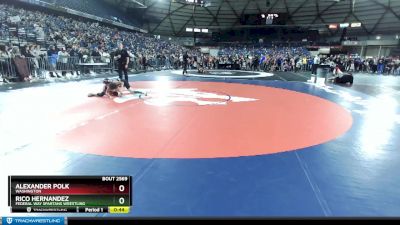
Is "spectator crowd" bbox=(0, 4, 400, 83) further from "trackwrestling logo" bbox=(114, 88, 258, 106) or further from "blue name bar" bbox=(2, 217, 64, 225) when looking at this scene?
"blue name bar" bbox=(2, 217, 64, 225)

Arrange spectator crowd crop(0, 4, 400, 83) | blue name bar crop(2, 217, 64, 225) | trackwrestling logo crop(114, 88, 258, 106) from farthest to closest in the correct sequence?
spectator crowd crop(0, 4, 400, 83) < trackwrestling logo crop(114, 88, 258, 106) < blue name bar crop(2, 217, 64, 225)

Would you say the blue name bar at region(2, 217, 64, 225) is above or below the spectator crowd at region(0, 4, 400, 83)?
below

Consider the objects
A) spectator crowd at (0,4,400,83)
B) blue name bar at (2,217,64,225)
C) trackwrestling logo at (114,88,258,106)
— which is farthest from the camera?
spectator crowd at (0,4,400,83)

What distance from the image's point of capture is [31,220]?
6.76 feet

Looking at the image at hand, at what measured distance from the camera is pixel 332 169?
3.36 meters

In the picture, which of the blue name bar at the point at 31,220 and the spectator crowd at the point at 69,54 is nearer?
the blue name bar at the point at 31,220

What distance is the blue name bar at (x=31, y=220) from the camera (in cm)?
204

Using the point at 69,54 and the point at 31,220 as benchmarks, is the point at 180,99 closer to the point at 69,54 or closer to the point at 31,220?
the point at 31,220

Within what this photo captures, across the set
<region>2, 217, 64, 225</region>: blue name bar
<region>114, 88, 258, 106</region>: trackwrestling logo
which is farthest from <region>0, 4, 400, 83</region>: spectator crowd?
<region>2, 217, 64, 225</region>: blue name bar

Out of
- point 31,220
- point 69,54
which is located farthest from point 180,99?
point 69,54

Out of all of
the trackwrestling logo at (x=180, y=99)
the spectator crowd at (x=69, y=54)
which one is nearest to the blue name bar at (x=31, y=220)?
the trackwrestling logo at (x=180, y=99)

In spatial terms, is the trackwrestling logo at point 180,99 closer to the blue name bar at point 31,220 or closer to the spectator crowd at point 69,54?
the blue name bar at point 31,220

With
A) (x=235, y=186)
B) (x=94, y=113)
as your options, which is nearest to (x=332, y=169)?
(x=235, y=186)

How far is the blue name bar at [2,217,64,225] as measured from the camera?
6.70 feet
